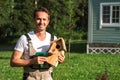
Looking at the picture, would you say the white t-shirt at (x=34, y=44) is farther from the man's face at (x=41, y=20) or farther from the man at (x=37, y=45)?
the man's face at (x=41, y=20)

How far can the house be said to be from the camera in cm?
2652

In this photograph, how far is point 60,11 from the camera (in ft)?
153

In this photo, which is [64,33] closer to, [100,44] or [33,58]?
[100,44]

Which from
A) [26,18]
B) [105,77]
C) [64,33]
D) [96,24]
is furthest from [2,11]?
[105,77]

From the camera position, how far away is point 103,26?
1052 inches

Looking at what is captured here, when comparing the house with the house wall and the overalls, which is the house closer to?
the house wall

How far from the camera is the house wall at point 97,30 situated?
26.6 m

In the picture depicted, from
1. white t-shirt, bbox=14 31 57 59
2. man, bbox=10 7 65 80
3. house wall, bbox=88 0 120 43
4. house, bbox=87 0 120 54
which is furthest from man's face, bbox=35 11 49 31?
house wall, bbox=88 0 120 43

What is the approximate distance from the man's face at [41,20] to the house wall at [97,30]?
21.9 metres

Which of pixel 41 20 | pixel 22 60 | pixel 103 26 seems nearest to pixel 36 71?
pixel 22 60

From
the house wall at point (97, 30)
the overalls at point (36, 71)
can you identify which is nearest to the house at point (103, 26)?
the house wall at point (97, 30)

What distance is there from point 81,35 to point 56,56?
52780 millimetres

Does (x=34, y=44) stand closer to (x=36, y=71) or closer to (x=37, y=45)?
(x=37, y=45)

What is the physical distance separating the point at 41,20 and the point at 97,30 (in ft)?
72.8
